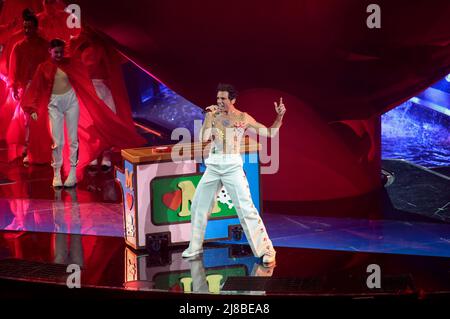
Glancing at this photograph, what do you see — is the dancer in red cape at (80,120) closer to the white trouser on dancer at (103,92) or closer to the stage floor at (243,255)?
the white trouser on dancer at (103,92)

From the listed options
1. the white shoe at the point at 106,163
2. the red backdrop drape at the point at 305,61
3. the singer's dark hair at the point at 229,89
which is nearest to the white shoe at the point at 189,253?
the singer's dark hair at the point at 229,89

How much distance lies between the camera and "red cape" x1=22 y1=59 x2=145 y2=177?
9.45 metres

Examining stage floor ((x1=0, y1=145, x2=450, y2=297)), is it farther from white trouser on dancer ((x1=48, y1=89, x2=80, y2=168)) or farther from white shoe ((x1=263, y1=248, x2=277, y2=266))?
white trouser on dancer ((x1=48, y1=89, x2=80, y2=168))

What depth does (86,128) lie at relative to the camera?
10242mm

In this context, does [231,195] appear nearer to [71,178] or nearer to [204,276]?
[204,276]

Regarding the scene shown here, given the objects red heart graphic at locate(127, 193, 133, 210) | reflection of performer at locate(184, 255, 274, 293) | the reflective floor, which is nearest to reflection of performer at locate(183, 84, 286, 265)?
reflection of performer at locate(184, 255, 274, 293)

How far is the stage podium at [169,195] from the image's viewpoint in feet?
23.2

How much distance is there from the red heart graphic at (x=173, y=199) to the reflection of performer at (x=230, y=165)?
44cm

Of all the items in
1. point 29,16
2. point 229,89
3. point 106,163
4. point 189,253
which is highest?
point 29,16

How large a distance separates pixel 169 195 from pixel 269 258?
3.08ft

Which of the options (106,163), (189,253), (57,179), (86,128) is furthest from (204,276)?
(106,163)

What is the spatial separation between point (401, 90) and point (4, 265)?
3.82m

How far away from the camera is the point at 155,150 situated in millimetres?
7184
